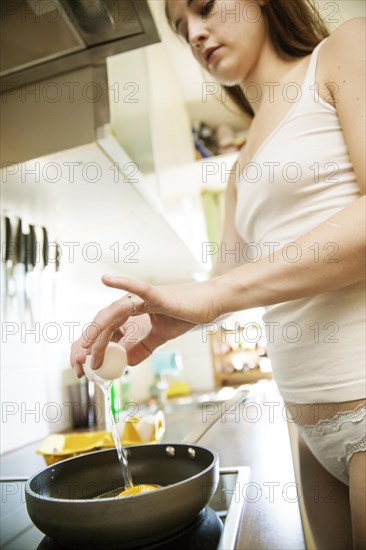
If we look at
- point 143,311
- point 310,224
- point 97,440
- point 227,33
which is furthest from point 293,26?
point 97,440

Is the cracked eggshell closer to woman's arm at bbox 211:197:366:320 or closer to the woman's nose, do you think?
woman's arm at bbox 211:197:366:320

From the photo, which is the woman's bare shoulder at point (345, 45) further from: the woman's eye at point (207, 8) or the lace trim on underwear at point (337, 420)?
the lace trim on underwear at point (337, 420)

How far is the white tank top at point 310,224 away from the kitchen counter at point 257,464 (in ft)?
0.38

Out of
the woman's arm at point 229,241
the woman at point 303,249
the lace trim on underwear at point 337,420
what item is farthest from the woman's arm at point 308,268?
A: the woman's arm at point 229,241

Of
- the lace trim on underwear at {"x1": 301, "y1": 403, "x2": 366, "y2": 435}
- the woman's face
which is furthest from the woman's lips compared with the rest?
the lace trim on underwear at {"x1": 301, "y1": 403, "x2": 366, "y2": 435}

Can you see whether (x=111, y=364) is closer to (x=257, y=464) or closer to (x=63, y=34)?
(x=257, y=464)

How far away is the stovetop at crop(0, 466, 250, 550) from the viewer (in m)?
0.35

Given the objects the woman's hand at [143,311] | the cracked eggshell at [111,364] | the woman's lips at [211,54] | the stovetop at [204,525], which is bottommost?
the stovetop at [204,525]

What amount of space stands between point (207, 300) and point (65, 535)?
24 cm

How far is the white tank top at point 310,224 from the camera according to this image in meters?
0.43

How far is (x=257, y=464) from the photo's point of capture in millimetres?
598

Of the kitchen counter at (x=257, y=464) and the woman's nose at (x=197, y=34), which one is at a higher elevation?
the woman's nose at (x=197, y=34)

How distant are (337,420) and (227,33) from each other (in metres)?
A: 0.56

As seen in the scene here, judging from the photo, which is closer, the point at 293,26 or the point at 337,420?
the point at 337,420
